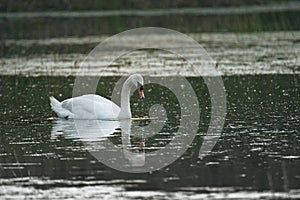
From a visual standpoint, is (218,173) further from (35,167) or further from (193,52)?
(193,52)

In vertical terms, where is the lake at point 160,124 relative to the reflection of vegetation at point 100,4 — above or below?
above

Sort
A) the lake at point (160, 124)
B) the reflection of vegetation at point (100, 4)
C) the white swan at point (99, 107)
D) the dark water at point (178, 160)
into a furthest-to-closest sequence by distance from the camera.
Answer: the reflection of vegetation at point (100, 4)
the white swan at point (99, 107)
the lake at point (160, 124)
the dark water at point (178, 160)

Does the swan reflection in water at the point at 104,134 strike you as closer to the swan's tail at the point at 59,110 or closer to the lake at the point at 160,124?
the lake at the point at 160,124

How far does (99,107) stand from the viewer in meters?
16.6

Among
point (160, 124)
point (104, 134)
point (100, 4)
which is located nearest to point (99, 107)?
point (160, 124)

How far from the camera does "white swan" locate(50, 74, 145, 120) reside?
16578 mm

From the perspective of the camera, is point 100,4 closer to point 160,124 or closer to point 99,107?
point 99,107

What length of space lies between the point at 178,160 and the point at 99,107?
4.41 metres

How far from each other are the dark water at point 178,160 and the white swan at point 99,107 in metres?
0.44

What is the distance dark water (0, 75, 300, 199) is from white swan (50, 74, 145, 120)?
441 mm

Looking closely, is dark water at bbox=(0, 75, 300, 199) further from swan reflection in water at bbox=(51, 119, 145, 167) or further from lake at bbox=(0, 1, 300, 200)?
swan reflection in water at bbox=(51, 119, 145, 167)

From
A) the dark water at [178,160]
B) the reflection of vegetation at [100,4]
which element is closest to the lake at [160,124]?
the dark water at [178,160]

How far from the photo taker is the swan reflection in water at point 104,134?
516 inches

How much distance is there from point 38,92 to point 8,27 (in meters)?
23.6
